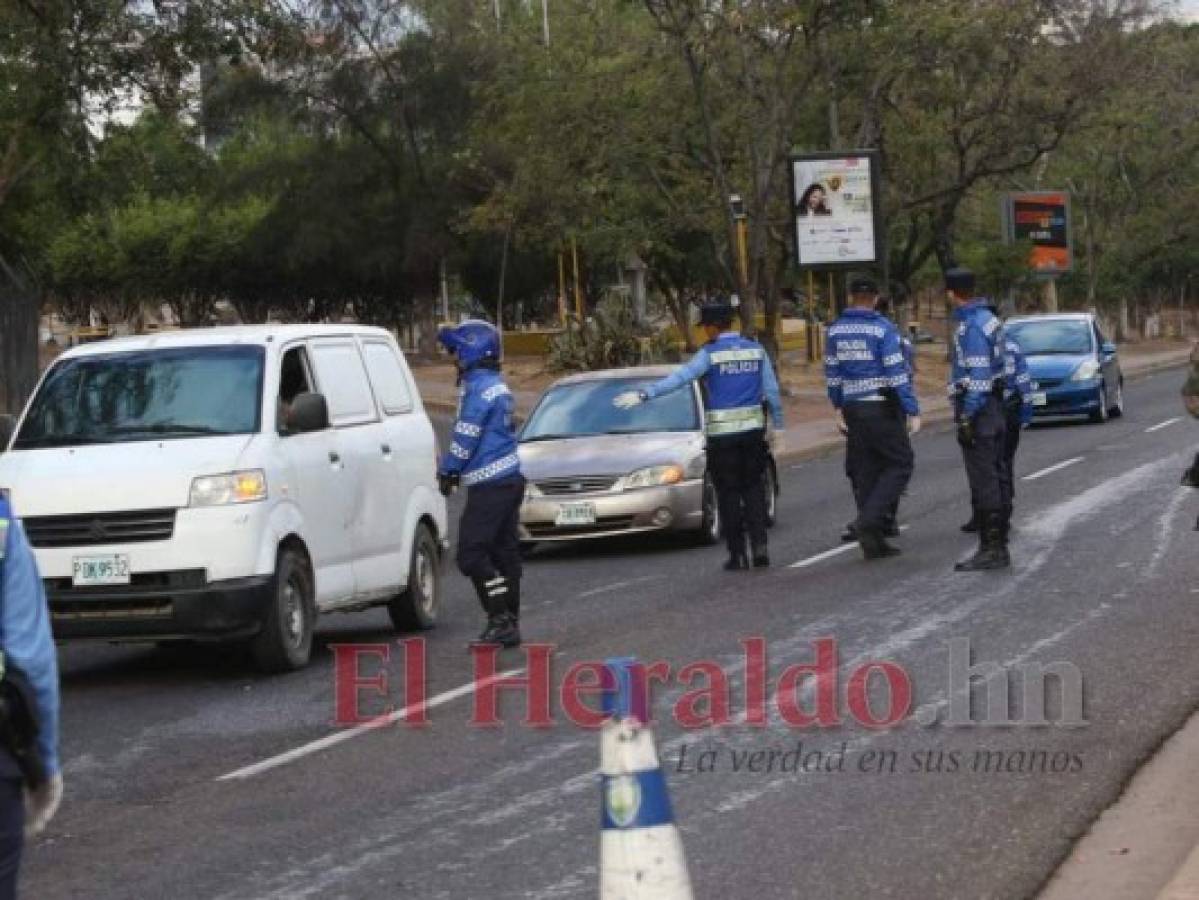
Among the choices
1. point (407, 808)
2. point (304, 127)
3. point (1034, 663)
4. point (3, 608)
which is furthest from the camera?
point (304, 127)

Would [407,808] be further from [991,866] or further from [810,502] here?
[810,502]

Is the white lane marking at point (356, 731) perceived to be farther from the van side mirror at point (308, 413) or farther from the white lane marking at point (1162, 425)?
the white lane marking at point (1162, 425)

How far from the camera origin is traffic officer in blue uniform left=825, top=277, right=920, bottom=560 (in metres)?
17.1

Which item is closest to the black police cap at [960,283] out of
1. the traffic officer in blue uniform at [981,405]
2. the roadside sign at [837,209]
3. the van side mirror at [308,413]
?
the traffic officer in blue uniform at [981,405]

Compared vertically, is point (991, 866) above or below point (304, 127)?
below

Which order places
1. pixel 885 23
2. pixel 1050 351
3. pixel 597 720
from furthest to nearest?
A: pixel 885 23 < pixel 1050 351 < pixel 597 720

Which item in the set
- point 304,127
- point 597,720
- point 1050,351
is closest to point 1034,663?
point 597,720

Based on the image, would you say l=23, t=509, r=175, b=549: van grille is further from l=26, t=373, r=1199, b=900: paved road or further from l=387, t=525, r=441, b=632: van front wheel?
l=387, t=525, r=441, b=632: van front wheel

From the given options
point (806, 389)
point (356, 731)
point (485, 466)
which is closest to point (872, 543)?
point (485, 466)

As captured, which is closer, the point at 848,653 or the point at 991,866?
the point at 991,866

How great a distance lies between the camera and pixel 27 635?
4.88 m

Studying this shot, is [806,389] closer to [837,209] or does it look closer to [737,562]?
[837,209]

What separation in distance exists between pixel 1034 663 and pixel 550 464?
847 cm

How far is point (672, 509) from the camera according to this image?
1952cm
